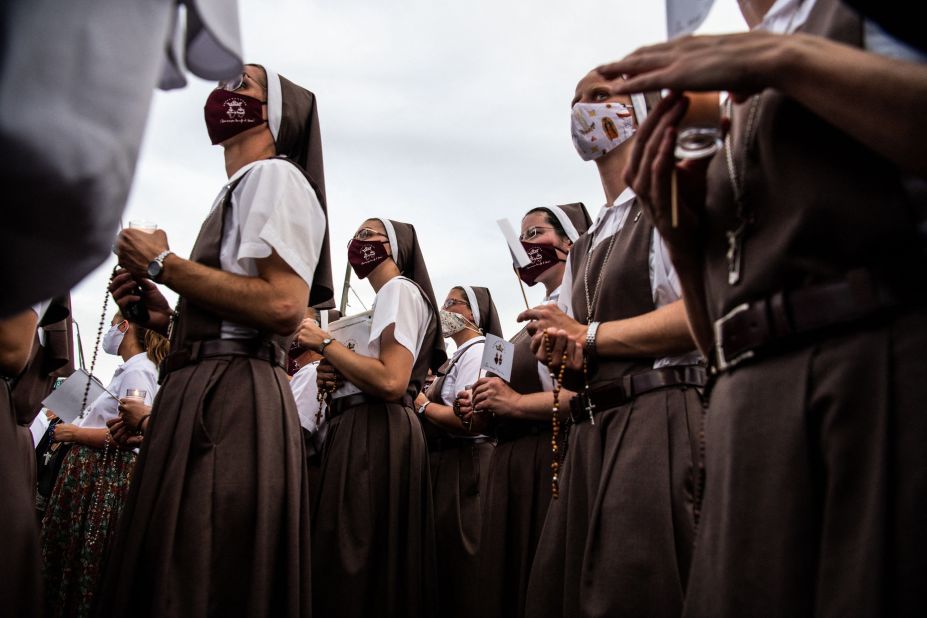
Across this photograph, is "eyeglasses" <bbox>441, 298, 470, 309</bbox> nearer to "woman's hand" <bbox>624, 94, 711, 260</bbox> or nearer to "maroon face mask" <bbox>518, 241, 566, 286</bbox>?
"maroon face mask" <bbox>518, 241, 566, 286</bbox>

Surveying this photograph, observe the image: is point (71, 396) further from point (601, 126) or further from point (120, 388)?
point (601, 126)

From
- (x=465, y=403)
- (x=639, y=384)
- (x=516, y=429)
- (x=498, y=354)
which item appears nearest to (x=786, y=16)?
(x=639, y=384)

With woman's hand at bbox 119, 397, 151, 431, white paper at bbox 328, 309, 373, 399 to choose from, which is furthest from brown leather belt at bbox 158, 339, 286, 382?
white paper at bbox 328, 309, 373, 399

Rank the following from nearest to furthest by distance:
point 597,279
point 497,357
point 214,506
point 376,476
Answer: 1. point 214,506
2. point 597,279
3. point 497,357
4. point 376,476

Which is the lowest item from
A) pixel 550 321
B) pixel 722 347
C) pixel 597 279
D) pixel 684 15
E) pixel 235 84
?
pixel 722 347

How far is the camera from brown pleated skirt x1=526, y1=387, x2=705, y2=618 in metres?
2.57

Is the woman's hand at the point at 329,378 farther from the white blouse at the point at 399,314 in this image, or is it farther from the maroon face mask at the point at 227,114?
the maroon face mask at the point at 227,114

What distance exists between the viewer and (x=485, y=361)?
4.58m

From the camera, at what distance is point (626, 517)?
2.68 m

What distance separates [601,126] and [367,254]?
108 inches

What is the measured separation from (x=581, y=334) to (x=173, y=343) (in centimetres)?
172

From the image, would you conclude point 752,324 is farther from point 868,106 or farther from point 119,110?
point 119,110

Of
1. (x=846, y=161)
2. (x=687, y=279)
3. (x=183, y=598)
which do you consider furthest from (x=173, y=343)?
(x=846, y=161)

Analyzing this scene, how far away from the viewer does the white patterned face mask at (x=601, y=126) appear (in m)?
3.47
